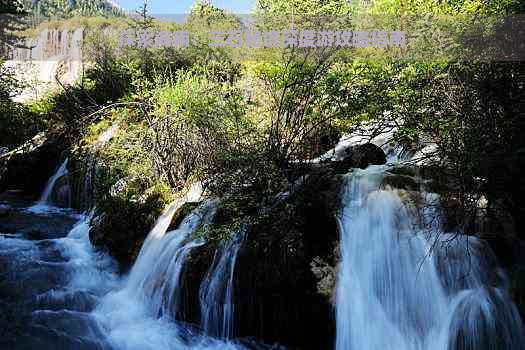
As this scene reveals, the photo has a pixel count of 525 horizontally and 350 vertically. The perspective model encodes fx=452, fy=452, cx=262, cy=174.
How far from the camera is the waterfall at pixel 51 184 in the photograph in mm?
11656

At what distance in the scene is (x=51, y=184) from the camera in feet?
39.1

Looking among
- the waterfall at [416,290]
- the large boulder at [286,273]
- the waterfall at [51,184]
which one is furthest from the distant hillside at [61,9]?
the waterfall at [416,290]

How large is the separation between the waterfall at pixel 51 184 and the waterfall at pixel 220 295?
7589mm

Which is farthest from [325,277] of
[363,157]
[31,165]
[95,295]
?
[31,165]

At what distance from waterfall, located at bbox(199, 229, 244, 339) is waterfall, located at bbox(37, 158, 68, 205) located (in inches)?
299

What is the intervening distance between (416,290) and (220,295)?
86.2 inches

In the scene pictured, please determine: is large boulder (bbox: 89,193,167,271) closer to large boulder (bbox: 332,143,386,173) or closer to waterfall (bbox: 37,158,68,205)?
large boulder (bbox: 332,143,386,173)

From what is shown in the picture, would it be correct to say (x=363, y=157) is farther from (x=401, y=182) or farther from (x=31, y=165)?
(x=31, y=165)

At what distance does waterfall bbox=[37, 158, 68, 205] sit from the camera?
11656 millimetres

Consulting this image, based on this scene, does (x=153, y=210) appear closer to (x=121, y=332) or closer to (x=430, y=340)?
(x=121, y=332)

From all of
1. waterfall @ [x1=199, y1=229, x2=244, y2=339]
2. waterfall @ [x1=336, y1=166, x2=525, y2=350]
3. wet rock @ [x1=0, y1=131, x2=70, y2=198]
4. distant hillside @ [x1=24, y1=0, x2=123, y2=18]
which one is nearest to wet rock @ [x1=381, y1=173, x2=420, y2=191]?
waterfall @ [x1=336, y1=166, x2=525, y2=350]

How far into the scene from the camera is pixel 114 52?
17656mm

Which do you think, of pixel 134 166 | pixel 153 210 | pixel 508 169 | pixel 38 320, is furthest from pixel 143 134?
pixel 508 169

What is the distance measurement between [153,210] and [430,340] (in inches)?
189
